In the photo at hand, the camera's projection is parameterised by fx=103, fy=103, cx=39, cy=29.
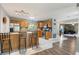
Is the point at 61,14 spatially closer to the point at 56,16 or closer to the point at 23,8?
the point at 56,16

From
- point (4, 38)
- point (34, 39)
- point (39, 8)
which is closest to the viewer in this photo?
point (39, 8)

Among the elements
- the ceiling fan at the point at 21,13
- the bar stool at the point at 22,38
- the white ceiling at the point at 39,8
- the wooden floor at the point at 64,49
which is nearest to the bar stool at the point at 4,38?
the bar stool at the point at 22,38

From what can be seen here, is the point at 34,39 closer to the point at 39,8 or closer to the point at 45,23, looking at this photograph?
the point at 45,23

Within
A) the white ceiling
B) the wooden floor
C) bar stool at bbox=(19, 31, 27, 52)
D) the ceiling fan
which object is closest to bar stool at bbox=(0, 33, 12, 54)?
bar stool at bbox=(19, 31, 27, 52)

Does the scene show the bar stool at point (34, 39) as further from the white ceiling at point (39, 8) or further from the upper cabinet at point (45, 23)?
the white ceiling at point (39, 8)

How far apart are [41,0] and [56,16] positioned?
0.64 metres

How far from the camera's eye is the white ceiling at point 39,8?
102 inches

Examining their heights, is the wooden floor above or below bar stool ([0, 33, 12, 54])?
below

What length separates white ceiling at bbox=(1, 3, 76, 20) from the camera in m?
2.59

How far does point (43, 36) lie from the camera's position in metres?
2.98

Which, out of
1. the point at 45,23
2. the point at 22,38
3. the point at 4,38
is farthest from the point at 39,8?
the point at 4,38

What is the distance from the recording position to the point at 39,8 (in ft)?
8.89

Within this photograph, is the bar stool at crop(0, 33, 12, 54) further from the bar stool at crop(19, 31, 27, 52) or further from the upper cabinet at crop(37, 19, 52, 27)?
the upper cabinet at crop(37, 19, 52, 27)
